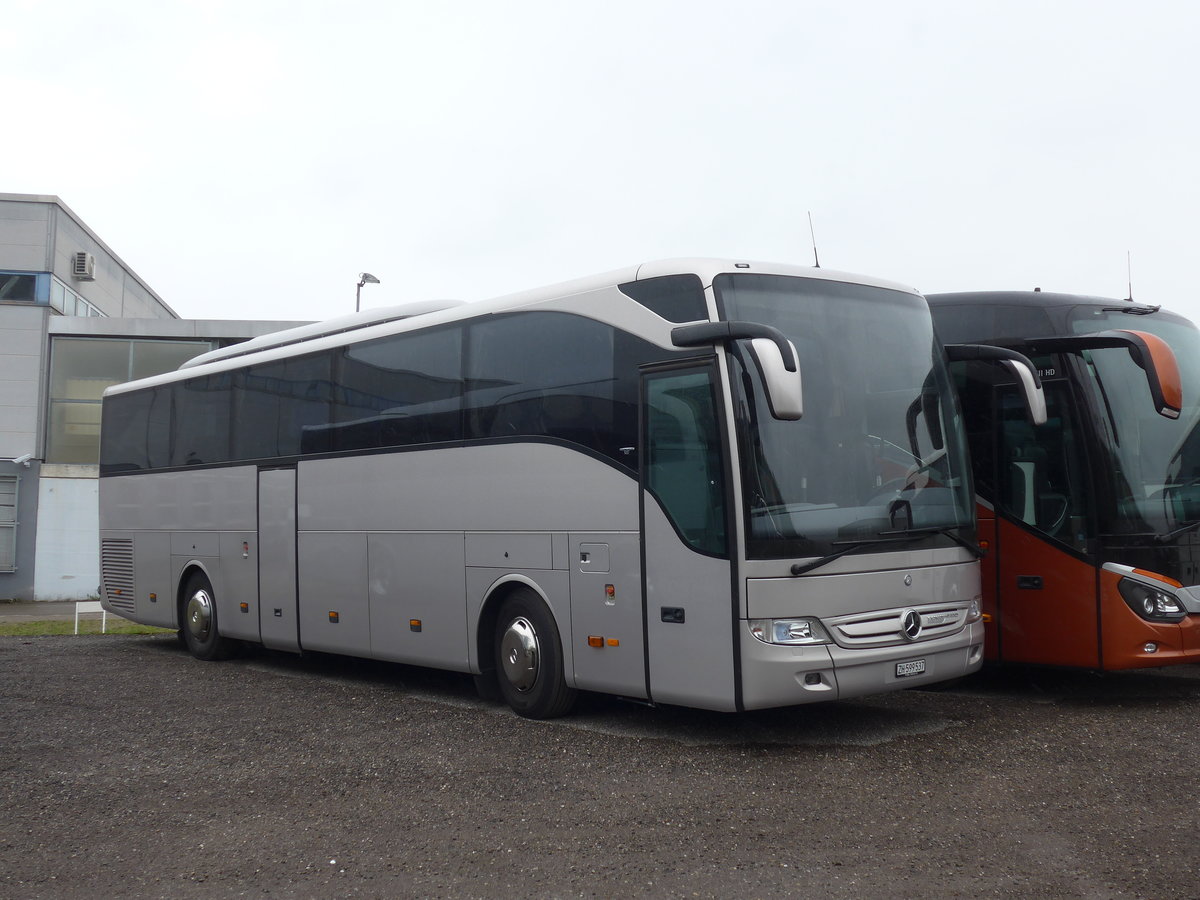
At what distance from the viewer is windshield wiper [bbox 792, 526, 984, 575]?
774cm

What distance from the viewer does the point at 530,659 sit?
9398 millimetres

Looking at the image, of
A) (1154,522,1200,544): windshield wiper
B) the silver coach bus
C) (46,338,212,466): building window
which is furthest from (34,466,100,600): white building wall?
(1154,522,1200,544): windshield wiper

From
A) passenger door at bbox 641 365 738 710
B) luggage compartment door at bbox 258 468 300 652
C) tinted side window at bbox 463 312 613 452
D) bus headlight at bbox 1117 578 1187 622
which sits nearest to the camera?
passenger door at bbox 641 365 738 710

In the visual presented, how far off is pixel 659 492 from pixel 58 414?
1064 inches

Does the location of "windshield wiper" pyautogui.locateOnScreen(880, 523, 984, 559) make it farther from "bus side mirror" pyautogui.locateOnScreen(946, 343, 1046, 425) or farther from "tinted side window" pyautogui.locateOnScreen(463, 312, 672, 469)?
"tinted side window" pyautogui.locateOnScreen(463, 312, 672, 469)

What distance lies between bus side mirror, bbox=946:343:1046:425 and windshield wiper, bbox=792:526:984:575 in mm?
966

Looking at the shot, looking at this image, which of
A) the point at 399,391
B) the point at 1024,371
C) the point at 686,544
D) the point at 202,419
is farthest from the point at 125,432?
the point at 1024,371

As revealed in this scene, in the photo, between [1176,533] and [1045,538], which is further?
[1045,538]

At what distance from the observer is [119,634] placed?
19.2 m

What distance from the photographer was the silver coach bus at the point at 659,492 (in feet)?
25.5

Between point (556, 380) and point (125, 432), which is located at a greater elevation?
point (125, 432)

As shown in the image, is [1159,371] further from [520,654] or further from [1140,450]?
[520,654]

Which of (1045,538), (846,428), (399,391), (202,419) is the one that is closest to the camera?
(846,428)

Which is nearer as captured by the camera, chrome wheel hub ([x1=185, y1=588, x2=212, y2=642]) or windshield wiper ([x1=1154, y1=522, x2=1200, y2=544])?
windshield wiper ([x1=1154, y1=522, x2=1200, y2=544])
